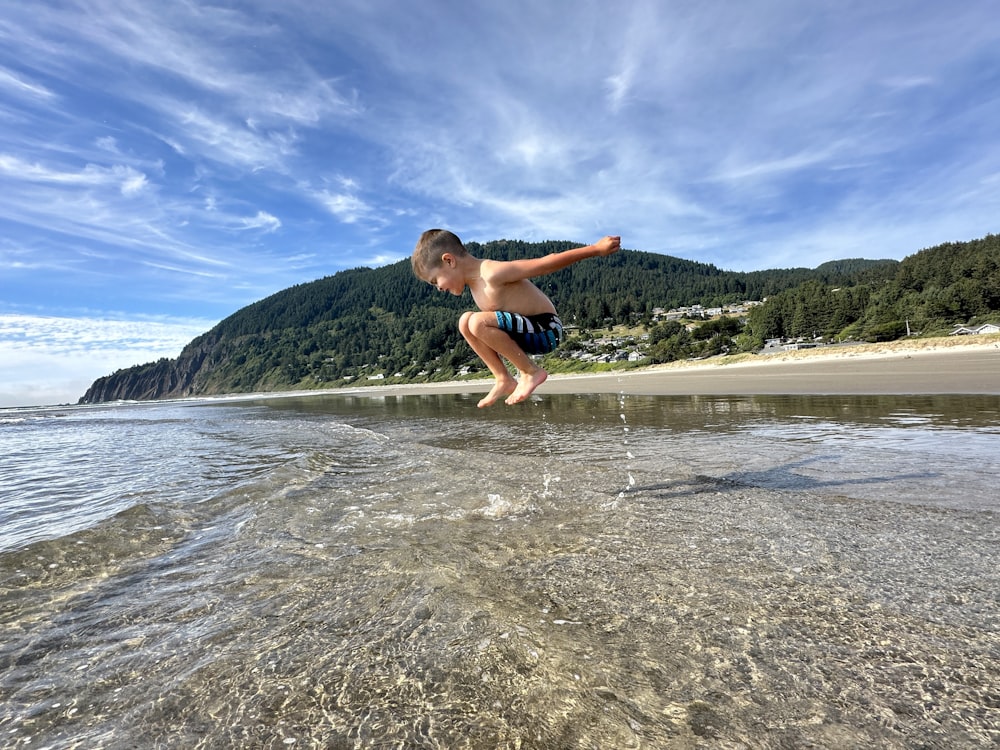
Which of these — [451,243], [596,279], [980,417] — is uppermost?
[596,279]

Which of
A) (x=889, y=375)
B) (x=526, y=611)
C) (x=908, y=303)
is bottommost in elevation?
(x=526, y=611)

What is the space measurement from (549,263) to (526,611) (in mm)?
2730

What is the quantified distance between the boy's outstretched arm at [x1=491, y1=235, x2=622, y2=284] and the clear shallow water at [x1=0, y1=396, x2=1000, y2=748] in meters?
2.35

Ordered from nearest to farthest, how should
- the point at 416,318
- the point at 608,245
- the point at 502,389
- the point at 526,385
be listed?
the point at 608,245, the point at 526,385, the point at 502,389, the point at 416,318

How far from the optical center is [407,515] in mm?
5152

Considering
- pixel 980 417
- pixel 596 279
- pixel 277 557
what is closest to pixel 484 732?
pixel 277 557

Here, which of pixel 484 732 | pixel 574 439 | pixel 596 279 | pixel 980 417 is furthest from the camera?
pixel 596 279

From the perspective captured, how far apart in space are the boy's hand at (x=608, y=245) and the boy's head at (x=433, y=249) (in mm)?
1246

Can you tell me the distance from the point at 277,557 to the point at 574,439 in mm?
7274

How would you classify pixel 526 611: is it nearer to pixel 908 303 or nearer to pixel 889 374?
pixel 889 374

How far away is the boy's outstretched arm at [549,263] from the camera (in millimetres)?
3826

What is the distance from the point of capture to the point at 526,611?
9.15 feet

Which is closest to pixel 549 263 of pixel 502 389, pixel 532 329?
pixel 532 329

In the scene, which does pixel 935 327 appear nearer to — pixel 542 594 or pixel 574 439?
pixel 574 439
